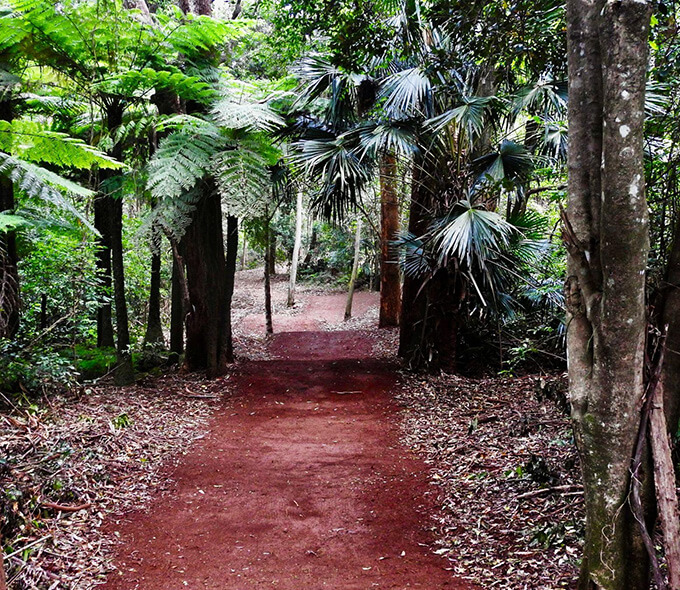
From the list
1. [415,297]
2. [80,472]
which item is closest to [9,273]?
[80,472]

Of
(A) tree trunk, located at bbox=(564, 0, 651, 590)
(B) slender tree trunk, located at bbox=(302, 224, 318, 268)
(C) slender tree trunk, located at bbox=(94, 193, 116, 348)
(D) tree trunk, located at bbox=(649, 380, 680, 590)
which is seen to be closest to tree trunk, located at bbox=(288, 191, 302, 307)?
(C) slender tree trunk, located at bbox=(94, 193, 116, 348)

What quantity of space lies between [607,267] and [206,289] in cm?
712

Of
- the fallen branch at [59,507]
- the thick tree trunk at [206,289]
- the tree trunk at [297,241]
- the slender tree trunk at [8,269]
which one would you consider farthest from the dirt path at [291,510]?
the tree trunk at [297,241]

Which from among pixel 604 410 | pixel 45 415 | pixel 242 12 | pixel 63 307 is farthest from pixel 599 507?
pixel 242 12

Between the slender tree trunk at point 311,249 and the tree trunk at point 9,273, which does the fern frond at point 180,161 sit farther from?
the slender tree trunk at point 311,249

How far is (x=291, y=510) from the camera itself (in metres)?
4.52

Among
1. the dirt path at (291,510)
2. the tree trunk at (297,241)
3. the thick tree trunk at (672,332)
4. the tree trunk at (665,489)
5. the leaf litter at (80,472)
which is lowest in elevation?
the dirt path at (291,510)

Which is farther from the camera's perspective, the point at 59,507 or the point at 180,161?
the point at 180,161

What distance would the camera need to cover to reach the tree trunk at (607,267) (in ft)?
7.80

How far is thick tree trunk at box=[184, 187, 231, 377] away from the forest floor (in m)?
0.97

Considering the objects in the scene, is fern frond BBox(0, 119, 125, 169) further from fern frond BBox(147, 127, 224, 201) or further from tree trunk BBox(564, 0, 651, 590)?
tree trunk BBox(564, 0, 651, 590)

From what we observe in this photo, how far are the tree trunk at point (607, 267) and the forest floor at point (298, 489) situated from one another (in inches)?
29.6

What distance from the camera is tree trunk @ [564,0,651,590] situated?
238 cm

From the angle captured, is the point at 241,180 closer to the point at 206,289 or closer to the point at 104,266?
the point at 206,289
